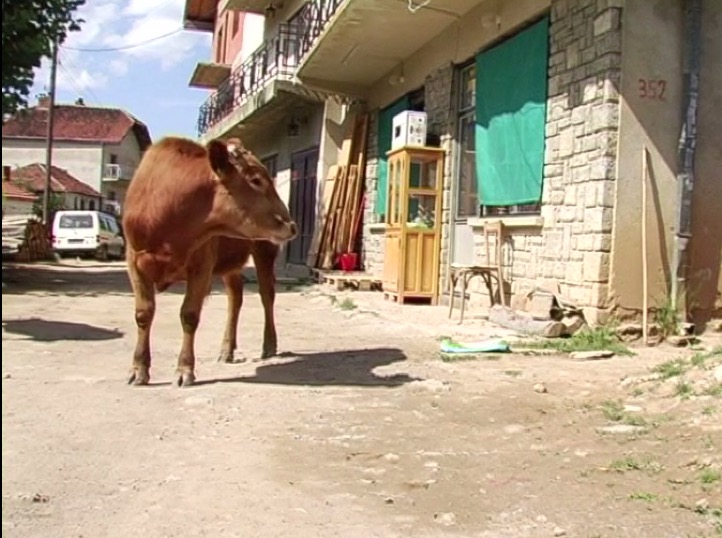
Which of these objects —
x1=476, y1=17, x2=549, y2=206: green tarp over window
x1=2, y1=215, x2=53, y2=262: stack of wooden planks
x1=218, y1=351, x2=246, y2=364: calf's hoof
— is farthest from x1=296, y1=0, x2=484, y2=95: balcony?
x1=2, y1=215, x2=53, y2=262: stack of wooden planks

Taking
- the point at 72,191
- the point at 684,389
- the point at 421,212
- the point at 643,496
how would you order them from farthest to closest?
the point at 72,191 < the point at 421,212 < the point at 684,389 < the point at 643,496

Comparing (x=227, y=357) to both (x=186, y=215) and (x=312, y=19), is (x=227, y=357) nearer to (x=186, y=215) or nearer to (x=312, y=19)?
(x=186, y=215)

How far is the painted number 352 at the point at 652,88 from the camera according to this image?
791 cm

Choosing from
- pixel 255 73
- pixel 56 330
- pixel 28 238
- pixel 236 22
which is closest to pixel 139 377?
pixel 56 330

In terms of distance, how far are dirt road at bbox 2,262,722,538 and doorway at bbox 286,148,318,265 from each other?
12.0 metres

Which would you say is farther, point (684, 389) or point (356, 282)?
point (356, 282)

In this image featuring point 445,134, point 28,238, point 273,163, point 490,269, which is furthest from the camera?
point 28,238

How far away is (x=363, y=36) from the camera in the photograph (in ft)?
42.3

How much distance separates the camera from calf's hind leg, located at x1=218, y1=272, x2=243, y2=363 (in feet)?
22.6

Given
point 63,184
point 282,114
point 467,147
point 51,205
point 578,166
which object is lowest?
point 578,166

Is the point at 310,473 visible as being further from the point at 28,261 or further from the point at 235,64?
the point at 235,64

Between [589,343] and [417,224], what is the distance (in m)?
4.98

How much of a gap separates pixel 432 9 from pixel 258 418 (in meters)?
8.03

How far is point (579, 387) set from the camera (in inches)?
230
